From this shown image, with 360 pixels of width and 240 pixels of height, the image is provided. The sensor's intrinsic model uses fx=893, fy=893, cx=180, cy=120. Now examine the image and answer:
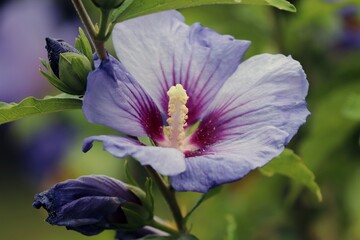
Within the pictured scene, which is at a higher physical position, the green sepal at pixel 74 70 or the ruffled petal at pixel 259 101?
the green sepal at pixel 74 70

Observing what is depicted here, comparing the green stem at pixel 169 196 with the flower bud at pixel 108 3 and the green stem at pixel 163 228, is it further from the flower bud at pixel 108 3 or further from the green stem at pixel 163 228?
the flower bud at pixel 108 3

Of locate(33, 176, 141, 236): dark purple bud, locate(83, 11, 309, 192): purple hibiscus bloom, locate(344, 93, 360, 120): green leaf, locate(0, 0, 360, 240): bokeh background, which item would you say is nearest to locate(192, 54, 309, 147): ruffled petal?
locate(83, 11, 309, 192): purple hibiscus bloom

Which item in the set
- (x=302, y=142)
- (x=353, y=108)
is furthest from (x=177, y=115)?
(x=302, y=142)

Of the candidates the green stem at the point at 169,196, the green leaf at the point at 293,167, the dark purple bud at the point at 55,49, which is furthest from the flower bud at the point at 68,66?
the green leaf at the point at 293,167

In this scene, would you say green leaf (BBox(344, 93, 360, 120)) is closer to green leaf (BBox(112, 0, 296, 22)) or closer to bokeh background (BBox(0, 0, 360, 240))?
bokeh background (BBox(0, 0, 360, 240))

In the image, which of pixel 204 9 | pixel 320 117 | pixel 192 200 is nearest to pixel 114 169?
pixel 192 200

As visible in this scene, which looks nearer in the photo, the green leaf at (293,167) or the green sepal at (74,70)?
the green sepal at (74,70)
